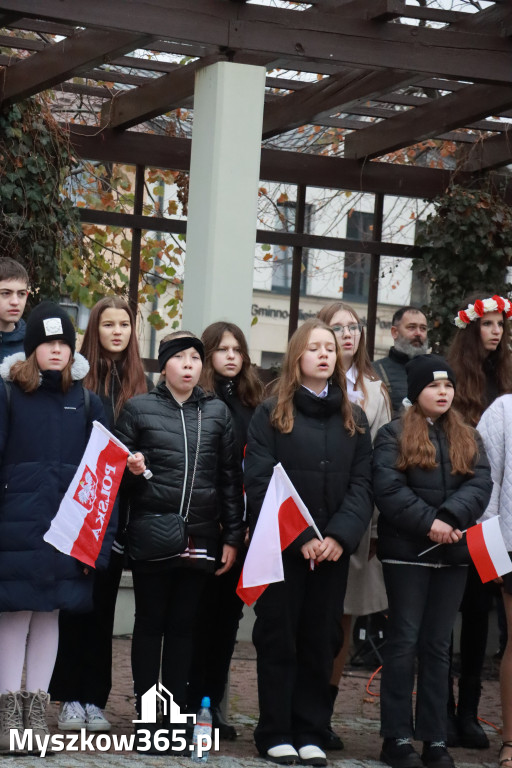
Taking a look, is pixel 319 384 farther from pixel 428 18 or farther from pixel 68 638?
pixel 428 18

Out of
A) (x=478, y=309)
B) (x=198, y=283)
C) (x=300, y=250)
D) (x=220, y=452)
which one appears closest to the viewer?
(x=220, y=452)

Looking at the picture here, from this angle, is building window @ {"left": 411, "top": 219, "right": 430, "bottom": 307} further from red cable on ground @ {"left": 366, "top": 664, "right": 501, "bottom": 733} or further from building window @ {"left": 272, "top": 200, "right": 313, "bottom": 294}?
red cable on ground @ {"left": 366, "top": 664, "right": 501, "bottom": 733}

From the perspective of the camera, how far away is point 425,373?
6039 millimetres

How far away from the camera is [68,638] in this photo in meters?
6.29

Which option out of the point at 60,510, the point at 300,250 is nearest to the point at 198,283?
the point at 60,510

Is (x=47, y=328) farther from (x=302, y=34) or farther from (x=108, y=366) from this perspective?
(x=302, y=34)

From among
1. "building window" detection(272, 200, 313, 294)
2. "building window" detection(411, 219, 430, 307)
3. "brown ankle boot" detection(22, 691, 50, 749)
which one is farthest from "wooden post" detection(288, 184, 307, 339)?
"brown ankle boot" detection(22, 691, 50, 749)

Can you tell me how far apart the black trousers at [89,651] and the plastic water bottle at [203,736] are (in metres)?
0.68

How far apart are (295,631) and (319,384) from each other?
3.76 ft

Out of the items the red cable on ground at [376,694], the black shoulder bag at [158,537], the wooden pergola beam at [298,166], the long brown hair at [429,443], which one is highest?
the wooden pergola beam at [298,166]

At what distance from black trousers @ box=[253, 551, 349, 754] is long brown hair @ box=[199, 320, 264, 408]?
0.99 metres

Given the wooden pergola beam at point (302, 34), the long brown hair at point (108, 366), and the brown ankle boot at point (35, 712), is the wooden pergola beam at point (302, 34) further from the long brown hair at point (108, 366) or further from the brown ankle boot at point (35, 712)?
the brown ankle boot at point (35, 712)

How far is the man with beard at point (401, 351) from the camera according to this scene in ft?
23.9

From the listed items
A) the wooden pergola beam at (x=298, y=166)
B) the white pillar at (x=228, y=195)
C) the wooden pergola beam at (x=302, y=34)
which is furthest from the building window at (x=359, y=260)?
the white pillar at (x=228, y=195)
